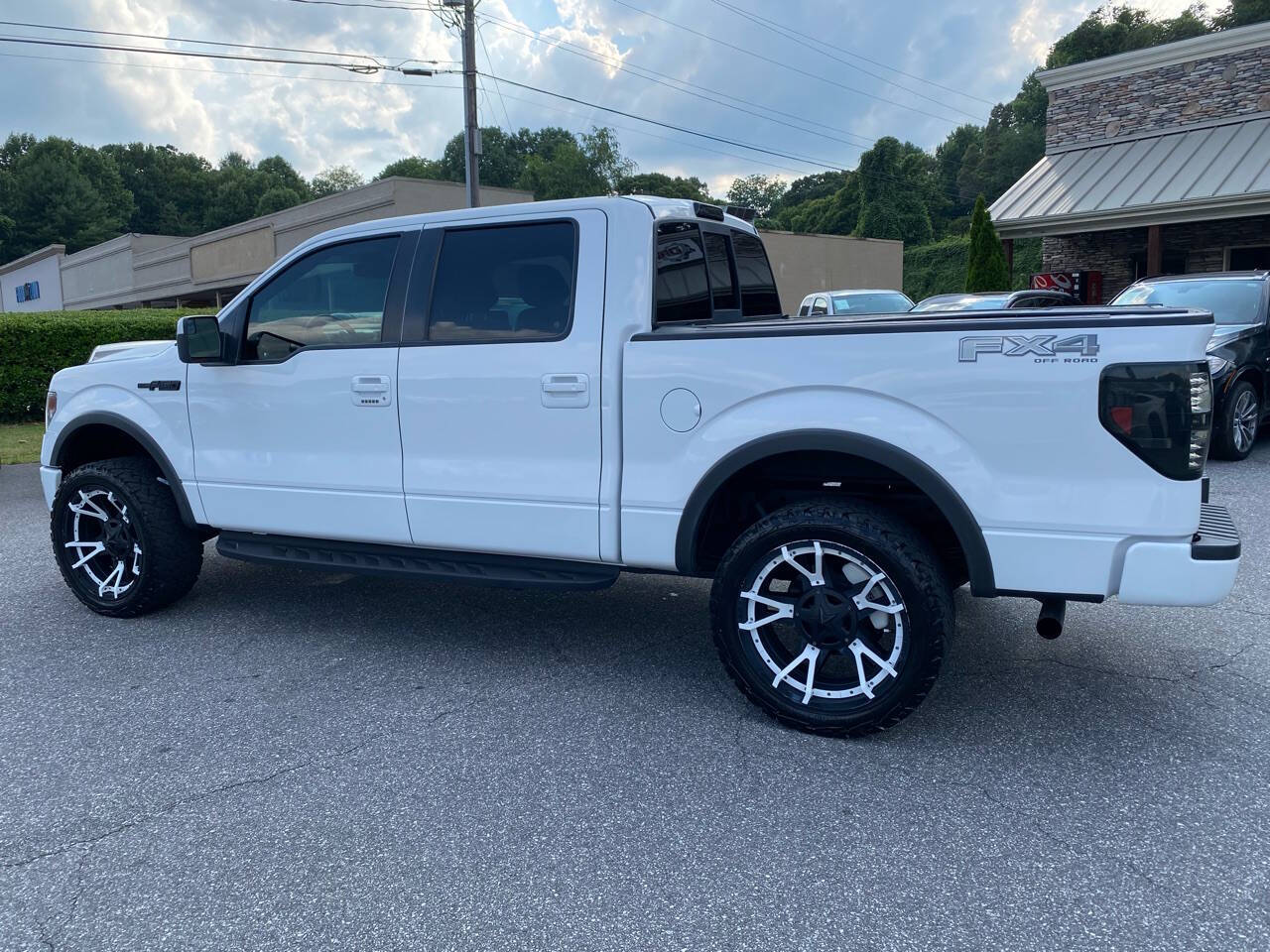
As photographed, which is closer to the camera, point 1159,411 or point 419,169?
point 1159,411

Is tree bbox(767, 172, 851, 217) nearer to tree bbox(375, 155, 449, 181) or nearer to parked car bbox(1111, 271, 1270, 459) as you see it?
tree bbox(375, 155, 449, 181)

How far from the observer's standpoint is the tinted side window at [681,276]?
13.5 feet

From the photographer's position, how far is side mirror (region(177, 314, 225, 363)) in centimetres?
461

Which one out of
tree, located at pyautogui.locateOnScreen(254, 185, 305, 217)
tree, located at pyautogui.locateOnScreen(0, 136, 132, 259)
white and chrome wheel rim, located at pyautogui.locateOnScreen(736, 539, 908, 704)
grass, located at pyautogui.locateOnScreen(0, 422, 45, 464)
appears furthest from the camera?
tree, located at pyautogui.locateOnScreen(254, 185, 305, 217)

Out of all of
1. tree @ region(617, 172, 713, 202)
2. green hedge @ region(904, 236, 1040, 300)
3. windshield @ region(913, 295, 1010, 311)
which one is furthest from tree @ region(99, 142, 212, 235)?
windshield @ region(913, 295, 1010, 311)

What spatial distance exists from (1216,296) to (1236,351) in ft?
3.79

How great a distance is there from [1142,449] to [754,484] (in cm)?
148

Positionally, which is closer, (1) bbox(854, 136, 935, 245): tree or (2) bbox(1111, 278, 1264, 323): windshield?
(2) bbox(1111, 278, 1264, 323): windshield

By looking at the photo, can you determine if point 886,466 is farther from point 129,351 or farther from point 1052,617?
point 129,351

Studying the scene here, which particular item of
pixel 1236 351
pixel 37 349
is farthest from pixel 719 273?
pixel 37 349

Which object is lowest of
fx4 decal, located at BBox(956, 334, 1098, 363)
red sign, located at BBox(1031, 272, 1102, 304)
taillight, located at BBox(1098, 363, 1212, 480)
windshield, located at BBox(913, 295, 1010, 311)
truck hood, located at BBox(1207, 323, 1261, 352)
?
taillight, located at BBox(1098, 363, 1212, 480)

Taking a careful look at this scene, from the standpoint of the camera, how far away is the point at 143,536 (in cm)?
499

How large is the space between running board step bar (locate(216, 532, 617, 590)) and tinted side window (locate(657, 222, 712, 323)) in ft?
3.87

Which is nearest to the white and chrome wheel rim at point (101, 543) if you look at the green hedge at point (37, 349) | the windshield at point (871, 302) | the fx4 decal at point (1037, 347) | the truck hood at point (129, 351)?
the truck hood at point (129, 351)
